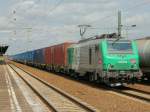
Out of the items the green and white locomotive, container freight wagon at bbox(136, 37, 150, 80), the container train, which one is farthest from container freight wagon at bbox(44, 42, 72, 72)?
the green and white locomotive

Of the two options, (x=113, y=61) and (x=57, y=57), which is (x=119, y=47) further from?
(x=57, y=57)

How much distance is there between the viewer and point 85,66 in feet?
97.5

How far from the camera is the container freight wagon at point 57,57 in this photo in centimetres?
4309

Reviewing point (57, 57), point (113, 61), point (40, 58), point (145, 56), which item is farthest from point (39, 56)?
point (113, 61)

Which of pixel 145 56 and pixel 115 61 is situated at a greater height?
pixel 145 56

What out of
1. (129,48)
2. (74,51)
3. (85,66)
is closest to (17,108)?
(129,48)

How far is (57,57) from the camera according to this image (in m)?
47.8

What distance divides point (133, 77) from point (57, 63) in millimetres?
23462

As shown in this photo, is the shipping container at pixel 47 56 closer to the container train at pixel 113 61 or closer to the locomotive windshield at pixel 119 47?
the container train at pixel 113 61

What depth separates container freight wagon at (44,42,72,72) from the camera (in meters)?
43.1

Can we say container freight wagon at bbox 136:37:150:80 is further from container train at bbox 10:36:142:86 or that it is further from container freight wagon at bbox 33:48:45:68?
container freight wagon at bbox 33:48:45:68

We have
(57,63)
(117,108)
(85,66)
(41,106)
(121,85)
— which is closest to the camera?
(117,108)

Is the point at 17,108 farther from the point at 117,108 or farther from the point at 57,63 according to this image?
the point at 57,63

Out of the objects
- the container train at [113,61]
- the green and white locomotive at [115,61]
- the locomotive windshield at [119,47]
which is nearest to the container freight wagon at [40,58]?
the container train at [113,61]
